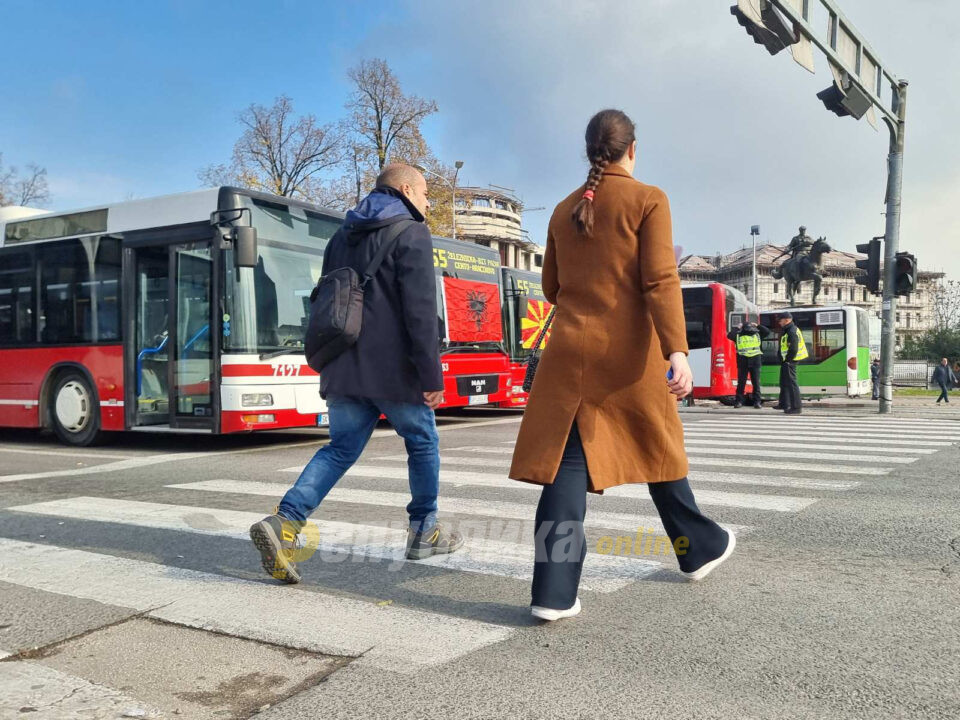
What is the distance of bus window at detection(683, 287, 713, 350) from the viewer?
23.2 m

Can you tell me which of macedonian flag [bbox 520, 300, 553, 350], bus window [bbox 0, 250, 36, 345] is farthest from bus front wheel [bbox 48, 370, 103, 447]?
macedonian flag [bbox 520, 300, 553, 350]

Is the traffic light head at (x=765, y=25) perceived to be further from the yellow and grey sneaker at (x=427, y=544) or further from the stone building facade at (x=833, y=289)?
the stone building facade at (x=833, y=289)

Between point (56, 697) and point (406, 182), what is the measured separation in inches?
102

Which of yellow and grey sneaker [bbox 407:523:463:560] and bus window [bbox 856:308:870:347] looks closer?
yellow and grey sneaker [bbox 407:523:463:560]

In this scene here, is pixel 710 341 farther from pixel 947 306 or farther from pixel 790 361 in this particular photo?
pixel 947 306

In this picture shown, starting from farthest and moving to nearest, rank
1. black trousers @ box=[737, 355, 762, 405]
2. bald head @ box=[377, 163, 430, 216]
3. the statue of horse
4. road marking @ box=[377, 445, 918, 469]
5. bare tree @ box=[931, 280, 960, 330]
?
bare tree @ box=[931, 280, 960, 330]
the statue of horse
black trousers @ box=[737, 355, 762, 405]
road marking @ box=[377, 445, 918, 469]
bald head @ box=[377, 163, 430, 216]

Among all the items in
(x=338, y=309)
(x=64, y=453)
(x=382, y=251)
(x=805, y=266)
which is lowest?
(x=64, y=453)

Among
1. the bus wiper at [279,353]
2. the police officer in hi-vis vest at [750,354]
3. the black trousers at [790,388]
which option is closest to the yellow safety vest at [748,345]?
the police officer in hi-vis vest at [750,354]

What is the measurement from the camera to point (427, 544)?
4.18 m

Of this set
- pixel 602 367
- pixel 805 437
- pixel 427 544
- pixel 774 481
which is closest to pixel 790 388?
pixel 805 437

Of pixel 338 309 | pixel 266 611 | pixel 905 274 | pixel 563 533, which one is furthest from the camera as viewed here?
pixel 905 274

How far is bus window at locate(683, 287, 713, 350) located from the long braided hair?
2047 centimetres

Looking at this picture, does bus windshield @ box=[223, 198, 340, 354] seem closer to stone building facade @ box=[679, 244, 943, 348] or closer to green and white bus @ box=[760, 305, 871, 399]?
green and white bus @ box=[760, 305, 871, 399]

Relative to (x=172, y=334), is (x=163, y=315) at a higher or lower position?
higher
